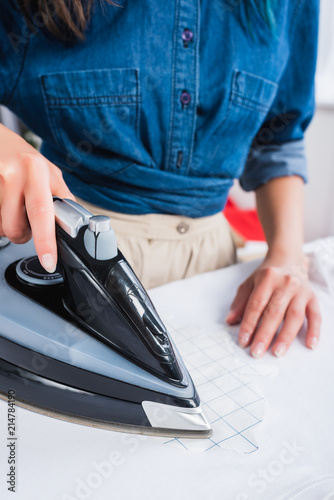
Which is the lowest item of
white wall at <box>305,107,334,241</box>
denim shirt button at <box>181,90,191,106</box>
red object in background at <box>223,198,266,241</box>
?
red object in background at <box>223,198,266,241</box>

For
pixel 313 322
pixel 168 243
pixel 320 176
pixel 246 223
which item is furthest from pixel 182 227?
pixel 320 176

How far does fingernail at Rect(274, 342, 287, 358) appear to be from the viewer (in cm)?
66

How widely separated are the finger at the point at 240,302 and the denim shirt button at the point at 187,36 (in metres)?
0.43

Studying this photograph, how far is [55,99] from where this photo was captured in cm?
75

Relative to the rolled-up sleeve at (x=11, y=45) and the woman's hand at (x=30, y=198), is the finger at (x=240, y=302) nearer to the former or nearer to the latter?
the woman's hand at (x=30, y=198)

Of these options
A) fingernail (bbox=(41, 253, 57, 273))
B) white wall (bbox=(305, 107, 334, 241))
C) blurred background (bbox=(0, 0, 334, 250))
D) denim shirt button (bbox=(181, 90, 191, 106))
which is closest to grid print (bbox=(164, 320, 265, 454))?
fingernail (bbox=(41, 253, 57, 273))

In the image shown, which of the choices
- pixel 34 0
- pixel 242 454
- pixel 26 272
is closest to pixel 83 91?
pixel 34 0

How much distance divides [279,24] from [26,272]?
65 cm

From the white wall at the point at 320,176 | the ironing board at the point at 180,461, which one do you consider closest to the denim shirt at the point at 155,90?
the ironing board at the point at 180,461

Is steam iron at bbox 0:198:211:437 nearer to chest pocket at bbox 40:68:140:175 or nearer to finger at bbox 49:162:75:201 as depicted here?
finger at bbox 49:162:75:201

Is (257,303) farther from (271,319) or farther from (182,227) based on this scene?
(182,227)

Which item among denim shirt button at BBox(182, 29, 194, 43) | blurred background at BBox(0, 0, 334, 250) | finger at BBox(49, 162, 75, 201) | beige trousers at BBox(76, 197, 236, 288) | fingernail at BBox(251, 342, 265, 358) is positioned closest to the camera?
finger at BBox(49, 162, 75, 201)

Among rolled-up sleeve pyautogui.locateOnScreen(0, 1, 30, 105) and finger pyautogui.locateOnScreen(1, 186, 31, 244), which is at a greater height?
rolled-up sleeve pyautogui.locateOnScreen(0, 1, 30, 105)

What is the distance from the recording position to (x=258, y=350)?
66cm
